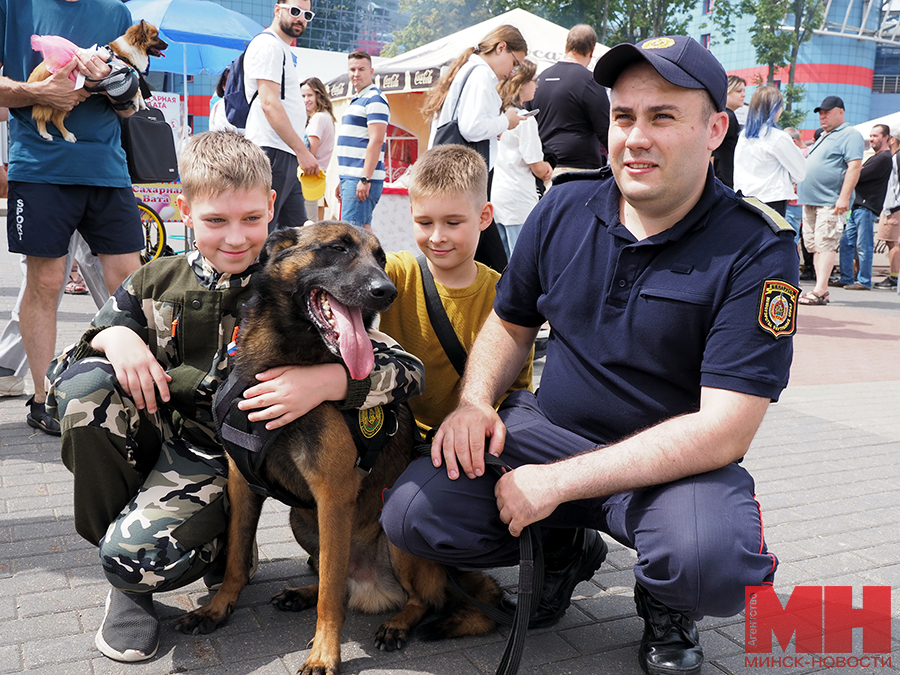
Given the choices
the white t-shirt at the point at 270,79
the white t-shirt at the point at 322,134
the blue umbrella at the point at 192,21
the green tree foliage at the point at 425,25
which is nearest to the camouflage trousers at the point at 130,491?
the white t-shirt at the point at 270,79

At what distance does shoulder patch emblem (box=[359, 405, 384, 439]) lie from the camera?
2418 mm

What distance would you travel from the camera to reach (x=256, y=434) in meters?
2.31

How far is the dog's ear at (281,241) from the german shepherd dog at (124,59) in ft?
7.37

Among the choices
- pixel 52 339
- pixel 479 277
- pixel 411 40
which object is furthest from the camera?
pixel 411 40

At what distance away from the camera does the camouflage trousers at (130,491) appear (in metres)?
2.35

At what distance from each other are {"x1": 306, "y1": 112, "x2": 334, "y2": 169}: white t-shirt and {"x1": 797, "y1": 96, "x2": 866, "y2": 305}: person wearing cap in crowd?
7020 mm

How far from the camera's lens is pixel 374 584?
8.52 feet

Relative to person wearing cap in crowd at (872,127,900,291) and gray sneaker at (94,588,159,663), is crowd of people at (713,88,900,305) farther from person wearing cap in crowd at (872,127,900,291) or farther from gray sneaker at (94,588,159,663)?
gray sneaker at (94,588,159,663)

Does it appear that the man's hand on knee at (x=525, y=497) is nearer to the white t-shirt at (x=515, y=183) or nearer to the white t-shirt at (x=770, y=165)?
the white t-shirt at (x=515, y=183)

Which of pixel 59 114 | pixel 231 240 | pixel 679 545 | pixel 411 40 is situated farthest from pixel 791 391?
pixel 411 40

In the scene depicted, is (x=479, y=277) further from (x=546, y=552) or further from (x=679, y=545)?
(x=679, y=545)

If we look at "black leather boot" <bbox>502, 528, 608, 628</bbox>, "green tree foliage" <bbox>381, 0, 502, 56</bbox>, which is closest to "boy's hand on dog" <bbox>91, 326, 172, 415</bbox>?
"black leather boot" <bbox>502, 528, 608, 628</bbox>

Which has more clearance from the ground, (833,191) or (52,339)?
(833,191)

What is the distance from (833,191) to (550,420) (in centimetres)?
1023
